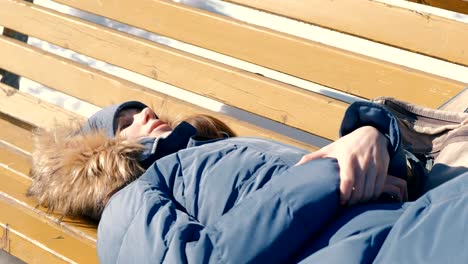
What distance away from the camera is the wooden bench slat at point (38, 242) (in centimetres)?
299

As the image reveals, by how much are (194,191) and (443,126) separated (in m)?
0.78

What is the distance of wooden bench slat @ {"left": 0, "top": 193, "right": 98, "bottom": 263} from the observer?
118 inches

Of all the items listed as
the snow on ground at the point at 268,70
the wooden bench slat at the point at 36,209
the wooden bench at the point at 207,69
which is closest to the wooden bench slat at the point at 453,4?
the wooden bench at the point at 207,69

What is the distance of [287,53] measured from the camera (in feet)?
11.6

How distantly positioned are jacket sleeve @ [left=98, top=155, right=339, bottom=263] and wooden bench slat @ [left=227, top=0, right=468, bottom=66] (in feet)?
3.23

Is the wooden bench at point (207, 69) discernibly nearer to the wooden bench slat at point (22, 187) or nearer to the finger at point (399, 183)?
the wooden bench slat at point (22, 187)

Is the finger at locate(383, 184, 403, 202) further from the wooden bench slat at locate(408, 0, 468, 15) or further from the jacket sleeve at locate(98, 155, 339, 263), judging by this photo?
the wooden bench slat at locate(408, 0, 468, 15)

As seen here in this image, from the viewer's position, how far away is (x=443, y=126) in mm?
2799

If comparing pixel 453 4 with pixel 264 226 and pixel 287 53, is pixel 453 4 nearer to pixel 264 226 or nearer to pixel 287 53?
pixel 287 53

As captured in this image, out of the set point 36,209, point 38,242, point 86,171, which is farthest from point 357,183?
point 36,209

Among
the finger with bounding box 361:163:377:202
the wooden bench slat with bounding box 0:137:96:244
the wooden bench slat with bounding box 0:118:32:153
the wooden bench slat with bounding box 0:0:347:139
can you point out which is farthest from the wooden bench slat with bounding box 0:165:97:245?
the finger with bounding box 361:163:377:202

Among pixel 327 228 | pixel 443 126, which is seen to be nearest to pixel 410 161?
pixel 443 126

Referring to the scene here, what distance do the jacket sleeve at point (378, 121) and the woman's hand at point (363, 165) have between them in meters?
0.02

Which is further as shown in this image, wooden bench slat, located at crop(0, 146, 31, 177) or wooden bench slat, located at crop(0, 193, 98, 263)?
wooden bench slat, located at crop(0, 146, 31, 177)
